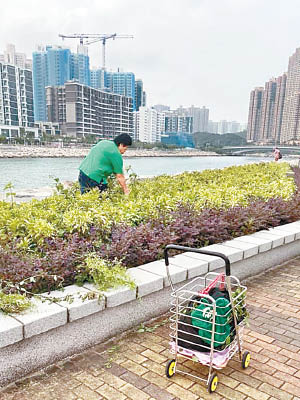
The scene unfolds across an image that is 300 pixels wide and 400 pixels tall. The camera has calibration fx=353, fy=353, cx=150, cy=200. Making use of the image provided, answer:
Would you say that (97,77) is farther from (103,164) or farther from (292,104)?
(103,164)

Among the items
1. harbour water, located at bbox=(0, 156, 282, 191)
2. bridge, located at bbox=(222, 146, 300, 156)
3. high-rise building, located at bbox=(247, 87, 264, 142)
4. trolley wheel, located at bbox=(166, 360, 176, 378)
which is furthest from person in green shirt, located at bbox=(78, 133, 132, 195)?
high-rise building, located at bbox=(247, 87, 264, 142)

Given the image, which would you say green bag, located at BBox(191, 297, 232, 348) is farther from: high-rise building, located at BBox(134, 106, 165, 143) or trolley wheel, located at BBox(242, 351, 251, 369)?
high-rise building, located at BBox(134, 106, 165, 143)

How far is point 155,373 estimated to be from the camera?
2365 mm

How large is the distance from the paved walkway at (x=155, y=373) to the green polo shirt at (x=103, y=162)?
96.3 inches

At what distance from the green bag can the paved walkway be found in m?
0.32

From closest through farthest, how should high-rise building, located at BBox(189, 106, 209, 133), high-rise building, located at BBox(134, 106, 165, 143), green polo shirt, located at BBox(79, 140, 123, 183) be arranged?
green polo shirt, located at BBox(79, 140, 123, 183)
high-rise building, located at BBox(134, 106, 165, 143)
high-rise building, located at BBox(189, 106, 209, 133)

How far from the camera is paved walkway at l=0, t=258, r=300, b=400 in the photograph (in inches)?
85.0

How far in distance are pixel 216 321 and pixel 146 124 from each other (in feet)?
409

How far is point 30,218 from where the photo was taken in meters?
3.51

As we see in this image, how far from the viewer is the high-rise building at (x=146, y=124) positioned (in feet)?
398

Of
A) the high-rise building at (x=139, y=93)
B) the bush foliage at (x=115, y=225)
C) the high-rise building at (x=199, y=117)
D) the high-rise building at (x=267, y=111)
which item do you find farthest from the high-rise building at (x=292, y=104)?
the bush foliage at (x=115, y=225)

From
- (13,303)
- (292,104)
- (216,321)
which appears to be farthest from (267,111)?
(13,303)

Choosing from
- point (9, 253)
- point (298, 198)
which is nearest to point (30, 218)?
point (9, 253)

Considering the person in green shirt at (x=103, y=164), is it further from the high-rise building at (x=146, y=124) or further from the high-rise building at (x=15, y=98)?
the high-rise building at (x=146, y=124)
